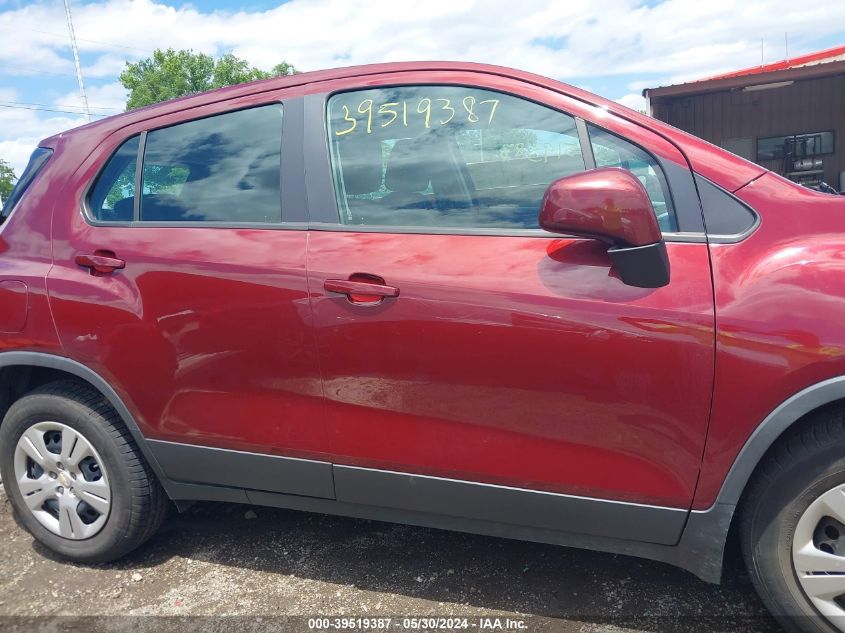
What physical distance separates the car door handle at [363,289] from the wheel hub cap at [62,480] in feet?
4.10

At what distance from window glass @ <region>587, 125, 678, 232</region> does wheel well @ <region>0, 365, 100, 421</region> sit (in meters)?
2.08

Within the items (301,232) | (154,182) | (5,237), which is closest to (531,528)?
(301,232)

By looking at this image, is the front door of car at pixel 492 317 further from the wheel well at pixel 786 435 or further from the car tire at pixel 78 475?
the car tire at pixel 78 475

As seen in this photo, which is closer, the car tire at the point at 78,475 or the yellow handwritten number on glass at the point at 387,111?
the yellow handwritten number on glass at the point at 387,111

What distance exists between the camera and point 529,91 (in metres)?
1.99

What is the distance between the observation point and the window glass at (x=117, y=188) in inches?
94.8

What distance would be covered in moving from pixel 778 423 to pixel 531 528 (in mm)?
787

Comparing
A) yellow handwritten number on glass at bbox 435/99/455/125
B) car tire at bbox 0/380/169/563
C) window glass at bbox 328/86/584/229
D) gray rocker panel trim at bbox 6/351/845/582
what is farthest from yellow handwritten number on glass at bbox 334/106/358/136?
car tire at bbox 0/380/169/563

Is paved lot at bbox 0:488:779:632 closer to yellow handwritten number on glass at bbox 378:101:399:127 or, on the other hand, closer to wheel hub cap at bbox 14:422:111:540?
wheel hub cap at bbox 14:422:111:540

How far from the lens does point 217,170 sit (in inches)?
91.1

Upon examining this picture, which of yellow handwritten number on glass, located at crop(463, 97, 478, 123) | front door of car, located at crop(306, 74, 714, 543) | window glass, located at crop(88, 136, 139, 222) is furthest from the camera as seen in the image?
window glass, located at crop(88, 136, 139, 222)

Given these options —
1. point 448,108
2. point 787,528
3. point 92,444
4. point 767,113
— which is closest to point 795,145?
point 767,113

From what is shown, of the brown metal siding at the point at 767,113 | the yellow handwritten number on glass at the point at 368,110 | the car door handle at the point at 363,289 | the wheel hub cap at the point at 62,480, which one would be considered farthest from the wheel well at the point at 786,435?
the brown metal siding at the point at 767,113

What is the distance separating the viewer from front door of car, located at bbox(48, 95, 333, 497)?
2.12m
